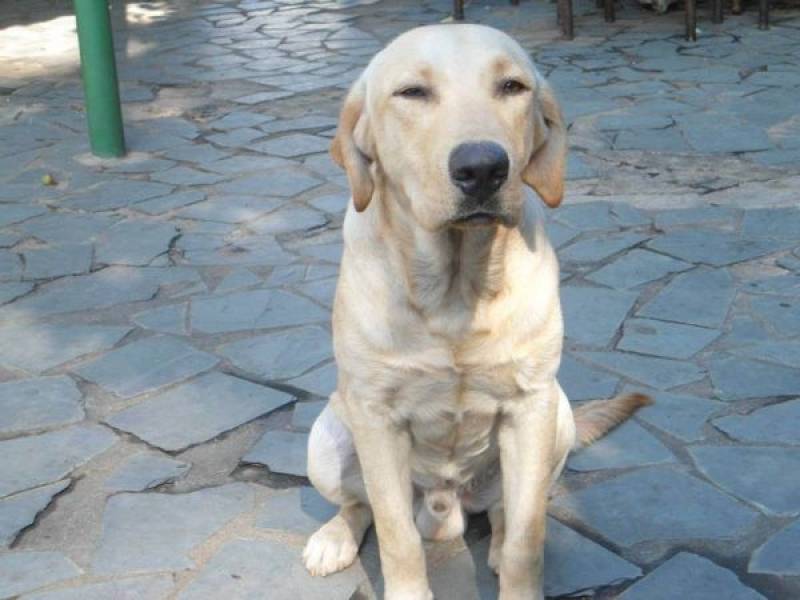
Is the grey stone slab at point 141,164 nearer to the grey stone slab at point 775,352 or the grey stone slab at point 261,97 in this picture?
the grey stone slab at point 261,97

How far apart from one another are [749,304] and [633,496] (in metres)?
1.63

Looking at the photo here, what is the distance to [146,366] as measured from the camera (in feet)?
15.7

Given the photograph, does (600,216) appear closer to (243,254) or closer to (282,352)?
(243,254)

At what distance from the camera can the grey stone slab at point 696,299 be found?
495cm

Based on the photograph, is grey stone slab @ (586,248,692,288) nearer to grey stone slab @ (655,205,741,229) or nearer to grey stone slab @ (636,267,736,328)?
grey stone slab @ (636,267,736,328)

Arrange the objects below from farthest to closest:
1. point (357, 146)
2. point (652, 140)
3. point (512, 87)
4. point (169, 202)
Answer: point (652, 140), point (169, 202), point (357, 146), point (512, 87)

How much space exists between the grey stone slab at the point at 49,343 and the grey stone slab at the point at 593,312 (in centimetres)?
189

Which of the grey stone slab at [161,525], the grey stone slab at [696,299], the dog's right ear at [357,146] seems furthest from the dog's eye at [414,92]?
the grey stone slab at [696,299]

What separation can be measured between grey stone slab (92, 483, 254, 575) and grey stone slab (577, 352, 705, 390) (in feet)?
4.99

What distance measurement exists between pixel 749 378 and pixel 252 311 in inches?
83.6

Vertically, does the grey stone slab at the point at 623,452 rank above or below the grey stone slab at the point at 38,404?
below

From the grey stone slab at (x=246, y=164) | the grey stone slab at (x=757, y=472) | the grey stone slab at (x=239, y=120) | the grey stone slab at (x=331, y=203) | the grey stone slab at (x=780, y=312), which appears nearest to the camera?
the grey stone slab at (x=757, y=472)

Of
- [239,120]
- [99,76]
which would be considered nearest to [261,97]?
[239,120]

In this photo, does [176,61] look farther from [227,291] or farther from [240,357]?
[240,357]
